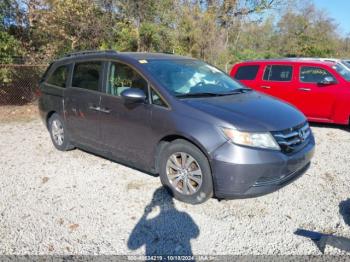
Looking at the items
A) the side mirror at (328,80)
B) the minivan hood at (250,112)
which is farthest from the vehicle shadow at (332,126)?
the minivan hood at (250,112)

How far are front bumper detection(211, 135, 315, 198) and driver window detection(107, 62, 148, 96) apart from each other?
60.9 inches

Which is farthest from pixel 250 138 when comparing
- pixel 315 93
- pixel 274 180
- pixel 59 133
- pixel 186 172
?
pixel 315 93

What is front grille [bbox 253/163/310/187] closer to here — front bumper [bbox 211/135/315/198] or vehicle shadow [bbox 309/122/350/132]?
front bumper [bbox 211/135/315/198]

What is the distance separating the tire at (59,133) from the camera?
558cm

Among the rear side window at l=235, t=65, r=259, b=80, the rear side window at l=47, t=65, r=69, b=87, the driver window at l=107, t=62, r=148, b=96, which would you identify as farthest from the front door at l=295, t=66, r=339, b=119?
the rear side window at l=47, t=65, r=69, b=87

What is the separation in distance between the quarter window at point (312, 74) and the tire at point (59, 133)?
533 centimetres

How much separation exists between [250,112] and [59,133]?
354 cm

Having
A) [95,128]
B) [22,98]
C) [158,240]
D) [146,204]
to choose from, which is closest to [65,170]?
[95,128]

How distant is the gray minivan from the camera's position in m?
3.44

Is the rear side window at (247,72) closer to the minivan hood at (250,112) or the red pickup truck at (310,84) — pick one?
the red pickup truck at (310,84)

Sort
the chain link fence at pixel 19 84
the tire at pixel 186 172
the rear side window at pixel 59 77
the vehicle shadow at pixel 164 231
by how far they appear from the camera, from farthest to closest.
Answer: the chain link fence at pixel 19 84 < the rear side window at pixel 59 77 < the tire at pixel 186 172 < the vehicle shadow at pixel 164 231

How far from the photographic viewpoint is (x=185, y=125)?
366 centimetres

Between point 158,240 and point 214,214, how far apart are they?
0.74 meters

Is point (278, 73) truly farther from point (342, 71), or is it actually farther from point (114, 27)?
point (114, 27)
